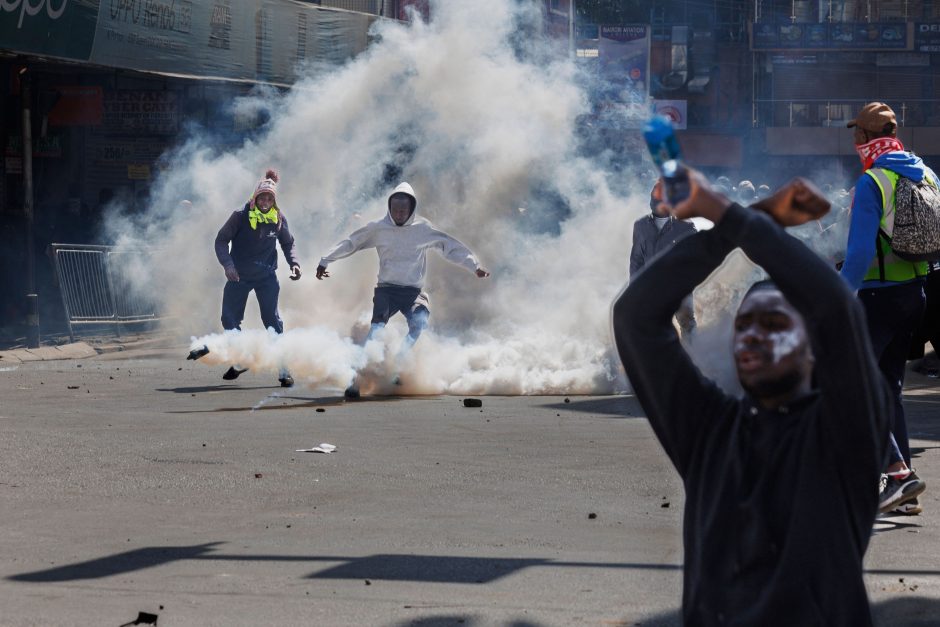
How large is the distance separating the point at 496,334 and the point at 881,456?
13771mm

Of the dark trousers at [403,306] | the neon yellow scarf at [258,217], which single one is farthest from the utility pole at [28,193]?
the dark trousers at [403,306]

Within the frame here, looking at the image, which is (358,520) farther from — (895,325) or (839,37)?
(839,37)

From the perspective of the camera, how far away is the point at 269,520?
7.04 meters

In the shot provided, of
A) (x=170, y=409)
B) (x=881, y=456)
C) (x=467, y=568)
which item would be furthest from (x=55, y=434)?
(x=881, y=456)

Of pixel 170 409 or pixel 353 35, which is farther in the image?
pixel 353 35

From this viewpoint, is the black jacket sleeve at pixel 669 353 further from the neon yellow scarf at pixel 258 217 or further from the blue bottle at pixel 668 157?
the neon yellow scarf at pixel 258 217

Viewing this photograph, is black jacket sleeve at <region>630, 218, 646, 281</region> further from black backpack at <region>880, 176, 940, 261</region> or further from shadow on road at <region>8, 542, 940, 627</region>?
shadow on road at <region>8, 542, 940, 627</region>

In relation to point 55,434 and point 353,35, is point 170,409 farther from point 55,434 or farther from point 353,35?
point 353,35

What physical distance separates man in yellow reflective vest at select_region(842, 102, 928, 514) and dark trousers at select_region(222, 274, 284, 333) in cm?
811

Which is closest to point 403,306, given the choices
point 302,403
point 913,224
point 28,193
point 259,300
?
point 302,403

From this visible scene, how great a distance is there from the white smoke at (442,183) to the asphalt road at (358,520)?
5.32 meters

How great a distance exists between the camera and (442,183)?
1916 cm

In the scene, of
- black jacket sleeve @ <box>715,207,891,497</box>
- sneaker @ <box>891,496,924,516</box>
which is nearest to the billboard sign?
sneaker @ <box>891,496,924,516</box>

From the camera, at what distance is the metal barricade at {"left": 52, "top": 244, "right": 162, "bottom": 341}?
18.2m
